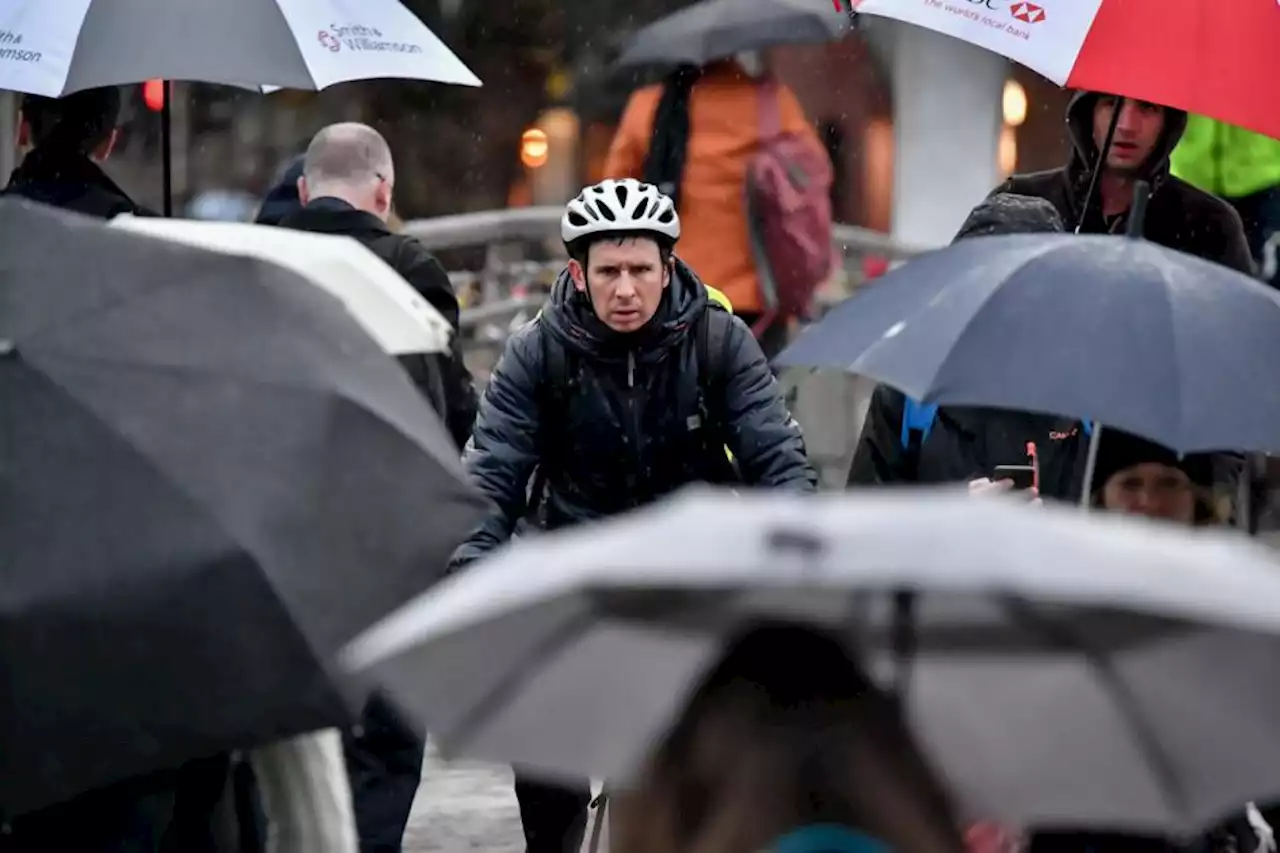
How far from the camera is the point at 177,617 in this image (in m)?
3.82

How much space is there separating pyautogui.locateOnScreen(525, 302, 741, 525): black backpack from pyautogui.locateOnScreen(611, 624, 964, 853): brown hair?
350 centimetres

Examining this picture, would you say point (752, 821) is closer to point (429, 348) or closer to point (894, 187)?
point (429, 348)

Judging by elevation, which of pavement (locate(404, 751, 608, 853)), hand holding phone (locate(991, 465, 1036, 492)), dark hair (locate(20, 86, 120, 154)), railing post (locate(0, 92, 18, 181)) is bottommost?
pavement (locate(404, 751, 608, 853))

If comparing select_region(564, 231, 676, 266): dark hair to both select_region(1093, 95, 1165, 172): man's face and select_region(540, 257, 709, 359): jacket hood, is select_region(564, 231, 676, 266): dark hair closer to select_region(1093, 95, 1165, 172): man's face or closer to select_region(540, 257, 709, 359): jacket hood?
select_region(540, 257, 709, 359): jacket hood

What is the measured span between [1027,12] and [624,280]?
44.8 inches

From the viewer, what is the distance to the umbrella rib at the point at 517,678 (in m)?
3.41

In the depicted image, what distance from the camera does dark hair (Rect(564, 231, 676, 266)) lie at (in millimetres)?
6930

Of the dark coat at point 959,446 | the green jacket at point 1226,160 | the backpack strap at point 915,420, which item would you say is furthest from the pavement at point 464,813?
the green jacket at point 1226,160

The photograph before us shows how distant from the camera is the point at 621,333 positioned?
6.82m

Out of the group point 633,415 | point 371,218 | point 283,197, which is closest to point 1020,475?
point 633,415

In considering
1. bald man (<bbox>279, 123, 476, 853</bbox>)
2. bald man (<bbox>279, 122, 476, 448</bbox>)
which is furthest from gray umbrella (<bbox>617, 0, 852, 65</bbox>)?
bald man (<bbox>279, 122, 476, 448</bbox>)

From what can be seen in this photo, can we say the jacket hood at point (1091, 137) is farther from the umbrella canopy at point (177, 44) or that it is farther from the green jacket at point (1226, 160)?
the green jacket at point (1226, 160)

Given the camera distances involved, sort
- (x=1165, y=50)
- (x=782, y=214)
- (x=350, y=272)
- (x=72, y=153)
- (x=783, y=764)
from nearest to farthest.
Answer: (x=783, y=764) < (x=350, y=272) < (x=1165, y=50) < (x=72, y=153) < (x=782, y=214)

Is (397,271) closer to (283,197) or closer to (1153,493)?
(283,197)
